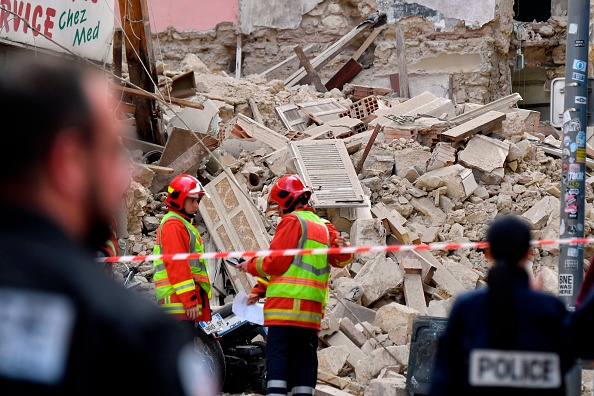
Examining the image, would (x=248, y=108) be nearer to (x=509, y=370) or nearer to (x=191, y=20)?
(x=191, y=20)

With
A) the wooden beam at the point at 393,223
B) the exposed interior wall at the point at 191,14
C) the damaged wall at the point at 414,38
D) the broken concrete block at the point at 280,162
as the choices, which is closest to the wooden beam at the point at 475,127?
the wooden beam at the point at 393,223

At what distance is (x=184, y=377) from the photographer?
1.72 metres

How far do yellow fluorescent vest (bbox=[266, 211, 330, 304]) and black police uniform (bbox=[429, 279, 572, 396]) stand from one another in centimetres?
321

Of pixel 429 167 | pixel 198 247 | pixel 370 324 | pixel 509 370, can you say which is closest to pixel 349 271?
pixel 370 324

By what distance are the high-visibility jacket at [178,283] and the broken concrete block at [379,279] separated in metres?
3.50

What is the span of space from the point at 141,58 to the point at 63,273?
11.8m

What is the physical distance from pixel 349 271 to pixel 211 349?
12.5 feet

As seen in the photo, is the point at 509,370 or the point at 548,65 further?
the point at 548,65

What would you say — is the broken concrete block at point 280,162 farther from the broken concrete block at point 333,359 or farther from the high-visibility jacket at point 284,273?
the high-visibility jacket at point 284,273

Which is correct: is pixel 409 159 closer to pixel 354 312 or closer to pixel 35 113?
pixel 354 312

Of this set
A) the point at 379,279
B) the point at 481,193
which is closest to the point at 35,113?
the point at 379,279

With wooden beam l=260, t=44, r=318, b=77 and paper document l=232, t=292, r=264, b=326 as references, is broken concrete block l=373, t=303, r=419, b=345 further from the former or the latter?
wooden beam l=260, t=44, r=318, b=77

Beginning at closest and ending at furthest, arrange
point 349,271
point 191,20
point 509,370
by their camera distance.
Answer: point 509,370 → point 349,271 → point 191,20

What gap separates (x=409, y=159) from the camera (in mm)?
13945
